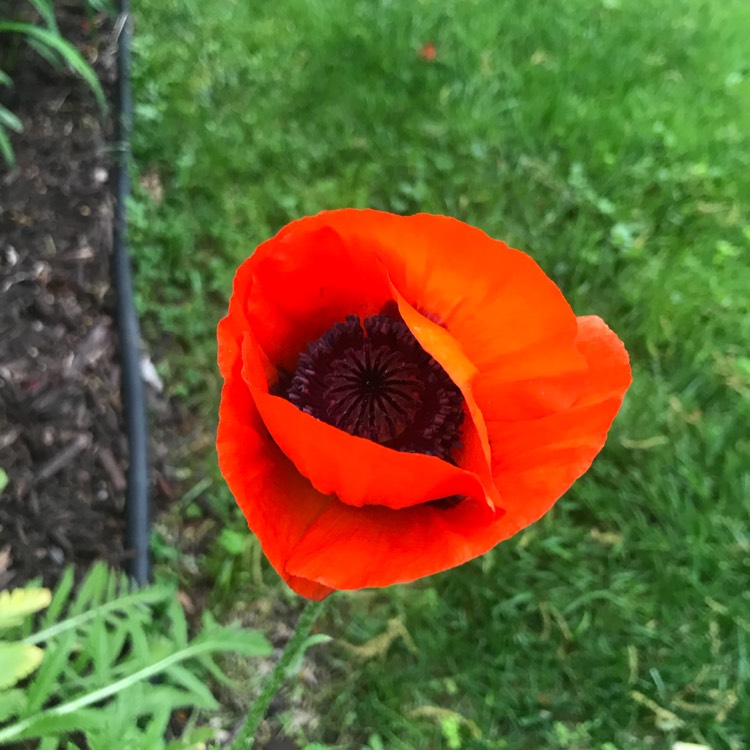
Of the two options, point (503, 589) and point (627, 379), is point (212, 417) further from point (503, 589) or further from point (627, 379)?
point (627, 379)

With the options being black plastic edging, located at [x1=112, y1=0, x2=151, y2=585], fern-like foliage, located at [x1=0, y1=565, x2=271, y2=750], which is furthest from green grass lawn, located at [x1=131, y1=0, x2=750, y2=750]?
fern-like foliage, located at [x1=0, y1=565, x2=271, y2=750]

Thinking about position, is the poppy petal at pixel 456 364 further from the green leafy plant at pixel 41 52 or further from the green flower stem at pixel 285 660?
the green leafy plant at pixel 41 52

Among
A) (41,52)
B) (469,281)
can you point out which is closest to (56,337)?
(41,52)

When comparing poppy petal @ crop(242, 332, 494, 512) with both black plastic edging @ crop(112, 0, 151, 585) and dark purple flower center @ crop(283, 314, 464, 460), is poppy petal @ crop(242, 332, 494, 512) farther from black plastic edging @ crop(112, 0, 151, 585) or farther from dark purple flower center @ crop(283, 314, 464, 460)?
black plastic edging @ crop(112, 0, 151, 585)

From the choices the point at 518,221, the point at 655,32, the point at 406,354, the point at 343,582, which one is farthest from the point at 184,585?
the point at 655,32

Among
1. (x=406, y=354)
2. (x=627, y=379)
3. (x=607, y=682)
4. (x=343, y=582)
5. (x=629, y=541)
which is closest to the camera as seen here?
(x=343, y=582)

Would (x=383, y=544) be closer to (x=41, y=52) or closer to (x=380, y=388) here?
(x=380, y=388)
